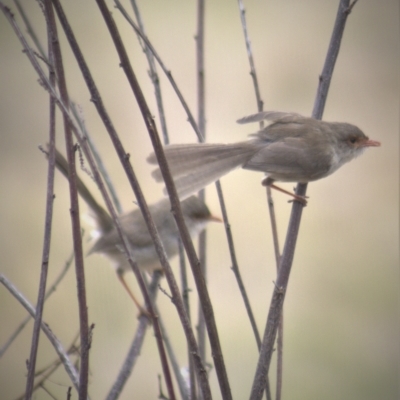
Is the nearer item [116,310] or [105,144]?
[116,310]

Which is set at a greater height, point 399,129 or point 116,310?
point 399,129

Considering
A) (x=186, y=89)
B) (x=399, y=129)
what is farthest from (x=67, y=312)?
(x=399, y=129)

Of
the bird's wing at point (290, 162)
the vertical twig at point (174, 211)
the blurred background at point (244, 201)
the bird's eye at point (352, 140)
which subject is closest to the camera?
the vertical twig at point (174, 211)

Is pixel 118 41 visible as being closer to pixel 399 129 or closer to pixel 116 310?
pixel 116 310

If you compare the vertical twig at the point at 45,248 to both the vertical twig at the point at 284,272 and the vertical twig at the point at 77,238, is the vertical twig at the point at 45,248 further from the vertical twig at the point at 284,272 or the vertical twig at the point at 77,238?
the vertical twig at the point at 284,272

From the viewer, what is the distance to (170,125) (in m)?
4.46

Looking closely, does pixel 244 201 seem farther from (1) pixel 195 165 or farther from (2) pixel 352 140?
(1) pixel 195 165

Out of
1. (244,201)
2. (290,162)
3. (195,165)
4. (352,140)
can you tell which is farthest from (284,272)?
(244,201)

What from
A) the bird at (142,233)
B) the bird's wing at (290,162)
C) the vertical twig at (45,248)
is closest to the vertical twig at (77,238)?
the vertical twig at (45,248)

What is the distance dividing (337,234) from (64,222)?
225cm

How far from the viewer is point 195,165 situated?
181cm

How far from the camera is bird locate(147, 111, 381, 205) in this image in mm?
2037

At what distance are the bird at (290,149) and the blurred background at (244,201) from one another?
1.72 m

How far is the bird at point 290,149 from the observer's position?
204cm
